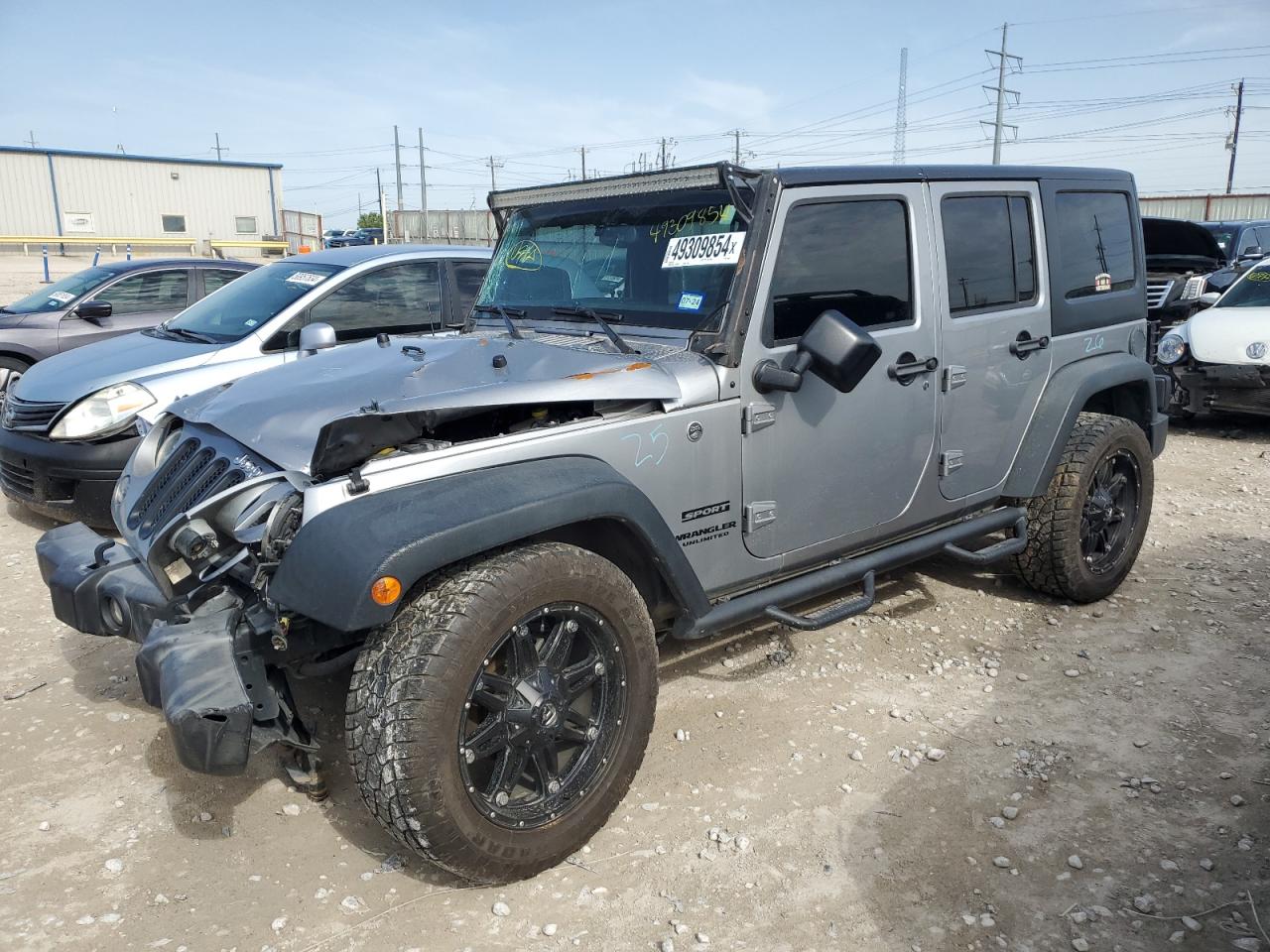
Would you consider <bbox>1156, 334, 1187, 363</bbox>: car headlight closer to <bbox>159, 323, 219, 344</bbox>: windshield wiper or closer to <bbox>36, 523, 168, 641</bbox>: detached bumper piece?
<bbox>159, 323, 219, 344</bbox>: windshield wiper

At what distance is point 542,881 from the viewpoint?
2789 mm

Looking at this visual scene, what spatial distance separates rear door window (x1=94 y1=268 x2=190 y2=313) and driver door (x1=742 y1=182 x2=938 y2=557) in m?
6.56

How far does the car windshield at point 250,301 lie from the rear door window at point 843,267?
3902mm

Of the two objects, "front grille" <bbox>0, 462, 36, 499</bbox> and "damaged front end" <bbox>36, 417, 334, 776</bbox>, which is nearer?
"damaged front end" <bbox>36, 417, 334, 776</bbox>

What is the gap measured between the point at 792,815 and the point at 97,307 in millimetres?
7373

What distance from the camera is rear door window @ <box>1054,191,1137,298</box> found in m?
4.55

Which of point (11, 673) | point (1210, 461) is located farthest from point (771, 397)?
point (1210, 461)

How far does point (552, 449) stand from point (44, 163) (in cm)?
4239

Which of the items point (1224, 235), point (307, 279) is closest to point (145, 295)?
point (307, 279)

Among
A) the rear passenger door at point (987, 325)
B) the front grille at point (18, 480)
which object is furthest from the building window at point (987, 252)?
the front grille at point (18, 480)

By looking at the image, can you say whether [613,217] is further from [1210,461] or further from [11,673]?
[1210,461]

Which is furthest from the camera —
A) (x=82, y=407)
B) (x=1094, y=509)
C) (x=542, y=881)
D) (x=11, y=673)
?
(x=82, y=407)

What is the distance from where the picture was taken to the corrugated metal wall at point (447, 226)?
3538cm

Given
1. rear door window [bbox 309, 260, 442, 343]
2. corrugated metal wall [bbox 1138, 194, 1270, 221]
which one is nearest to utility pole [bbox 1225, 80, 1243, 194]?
corrugated metal wall [bbox 1138, 194, 1270, 221]
